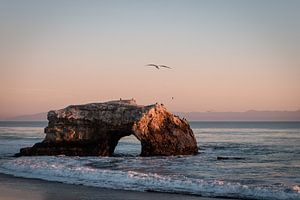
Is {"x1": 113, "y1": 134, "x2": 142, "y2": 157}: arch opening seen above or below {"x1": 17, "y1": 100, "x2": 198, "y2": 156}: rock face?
below

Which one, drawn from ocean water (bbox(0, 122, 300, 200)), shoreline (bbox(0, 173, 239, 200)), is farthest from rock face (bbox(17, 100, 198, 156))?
shoreline (bbox(0, 173, 239, 200))

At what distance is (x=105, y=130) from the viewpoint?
32656 millimetres

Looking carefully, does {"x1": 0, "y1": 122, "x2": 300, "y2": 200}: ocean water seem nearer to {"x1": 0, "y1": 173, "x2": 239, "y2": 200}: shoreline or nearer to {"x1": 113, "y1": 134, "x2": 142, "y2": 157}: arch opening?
{"x1": 0, "y1": 173, "x2": 239, "y2": 200}: shoreline

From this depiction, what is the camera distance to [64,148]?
109 ft

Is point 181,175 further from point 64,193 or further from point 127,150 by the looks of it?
point 127,150

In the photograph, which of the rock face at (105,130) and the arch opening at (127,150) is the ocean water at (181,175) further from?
the arch opening at (127,150)

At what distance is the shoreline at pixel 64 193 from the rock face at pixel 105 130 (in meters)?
12.6

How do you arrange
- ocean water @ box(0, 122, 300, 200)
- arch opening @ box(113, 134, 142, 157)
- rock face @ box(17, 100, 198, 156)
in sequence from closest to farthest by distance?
ocean water @ box(0, 122, 300, 200)
rock face @ box(17, 100, 198, 156)
arch opening @ box(113, 134, 142, 157)

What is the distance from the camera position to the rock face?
32250mm

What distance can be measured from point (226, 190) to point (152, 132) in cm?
1510

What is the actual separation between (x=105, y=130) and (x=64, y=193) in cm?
1546

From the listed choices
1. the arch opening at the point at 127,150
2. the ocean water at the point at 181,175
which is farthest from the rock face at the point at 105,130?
the arch opening at the point at 127,150

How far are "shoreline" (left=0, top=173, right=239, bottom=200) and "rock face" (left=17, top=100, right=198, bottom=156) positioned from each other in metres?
12.6

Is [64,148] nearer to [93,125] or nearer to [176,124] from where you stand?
[93,125]
